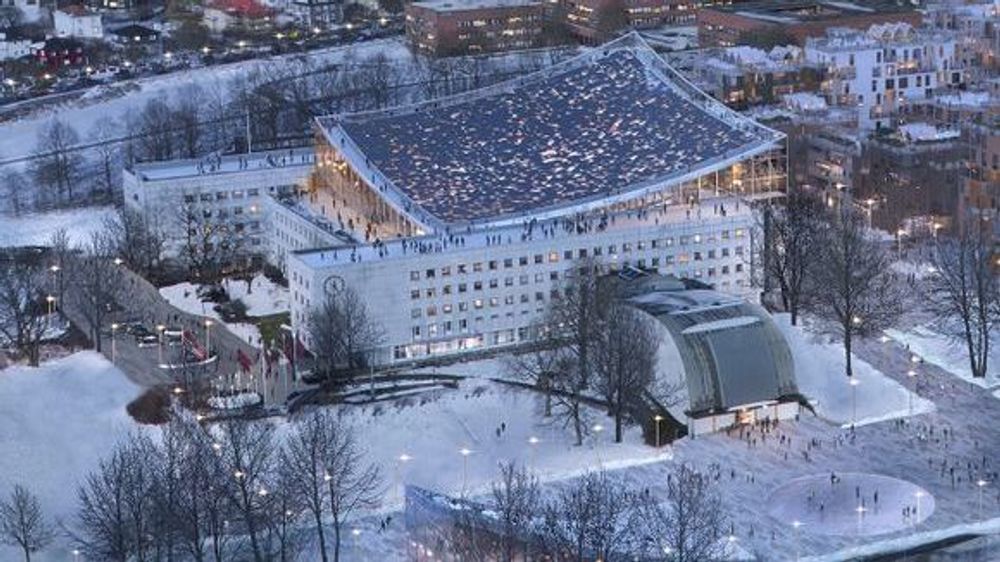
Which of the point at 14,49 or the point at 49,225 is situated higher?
the point at 14,49

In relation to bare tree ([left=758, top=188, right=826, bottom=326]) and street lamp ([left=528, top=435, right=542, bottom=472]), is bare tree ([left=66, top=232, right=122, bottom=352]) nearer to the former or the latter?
street lamp ([left=528, top=435, right=542, bottom=472])

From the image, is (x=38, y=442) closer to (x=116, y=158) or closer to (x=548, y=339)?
(x=548, y=339)

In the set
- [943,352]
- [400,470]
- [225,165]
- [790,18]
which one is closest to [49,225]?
[225,165]

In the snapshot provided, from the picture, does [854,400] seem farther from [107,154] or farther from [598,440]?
[107,154]

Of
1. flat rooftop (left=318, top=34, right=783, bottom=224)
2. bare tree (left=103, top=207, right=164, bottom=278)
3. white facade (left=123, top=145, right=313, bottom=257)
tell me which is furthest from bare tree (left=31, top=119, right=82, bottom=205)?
flat rooftop (left=318, top=34, right=783, bottom=224)

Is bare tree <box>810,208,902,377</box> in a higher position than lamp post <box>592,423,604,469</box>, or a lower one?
higher

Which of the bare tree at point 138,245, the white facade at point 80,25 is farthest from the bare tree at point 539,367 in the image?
the white facade at point 80,25
